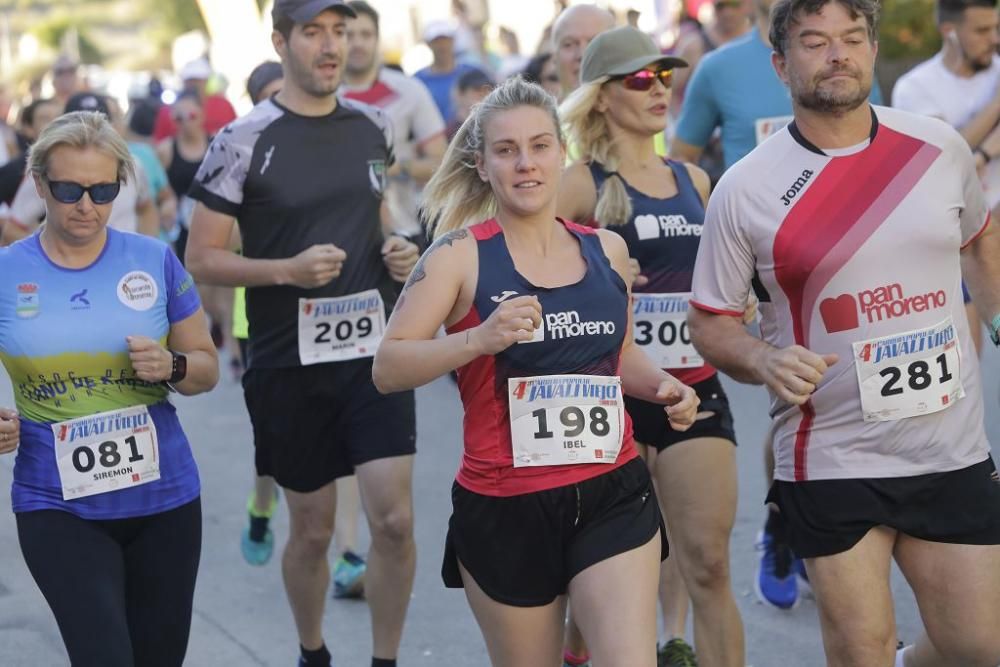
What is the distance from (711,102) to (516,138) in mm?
2665

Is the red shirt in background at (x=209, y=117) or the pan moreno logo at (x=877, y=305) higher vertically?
the red shirt in background at (x=209, y=117)

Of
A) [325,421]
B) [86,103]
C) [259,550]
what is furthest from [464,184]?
[86,103]

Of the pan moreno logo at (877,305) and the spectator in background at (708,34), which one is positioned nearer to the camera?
the pan moreno logo at (877,305)

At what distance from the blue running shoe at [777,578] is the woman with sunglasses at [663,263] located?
0.93m

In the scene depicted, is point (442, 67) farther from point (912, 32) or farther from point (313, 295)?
point (313, 295)

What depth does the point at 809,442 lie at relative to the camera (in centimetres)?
410

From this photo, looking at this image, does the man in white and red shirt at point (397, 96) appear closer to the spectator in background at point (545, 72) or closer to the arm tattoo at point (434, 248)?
the spectator in background at point (545, 72)

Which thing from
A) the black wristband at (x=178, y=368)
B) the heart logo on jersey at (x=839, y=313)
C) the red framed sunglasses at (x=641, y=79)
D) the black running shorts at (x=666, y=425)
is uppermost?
the red framed sunglasses at (x=641, y=79)

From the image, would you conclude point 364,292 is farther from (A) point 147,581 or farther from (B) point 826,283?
(B) point 826,283

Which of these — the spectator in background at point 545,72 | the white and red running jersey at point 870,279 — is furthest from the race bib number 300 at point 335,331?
the spectator in background at point 545,72

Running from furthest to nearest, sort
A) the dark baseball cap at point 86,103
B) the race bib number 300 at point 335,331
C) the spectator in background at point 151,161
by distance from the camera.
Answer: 1. the spectator in background at point 151,161
2. the dark baseball cap at point 86,103
3. the race bib number 300 at point 335,331

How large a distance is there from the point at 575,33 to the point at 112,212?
2322 mm

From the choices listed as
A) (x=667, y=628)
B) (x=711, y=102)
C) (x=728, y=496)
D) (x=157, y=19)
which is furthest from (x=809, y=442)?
(x=157, y=19)

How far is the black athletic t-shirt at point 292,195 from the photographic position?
5.47 metres
